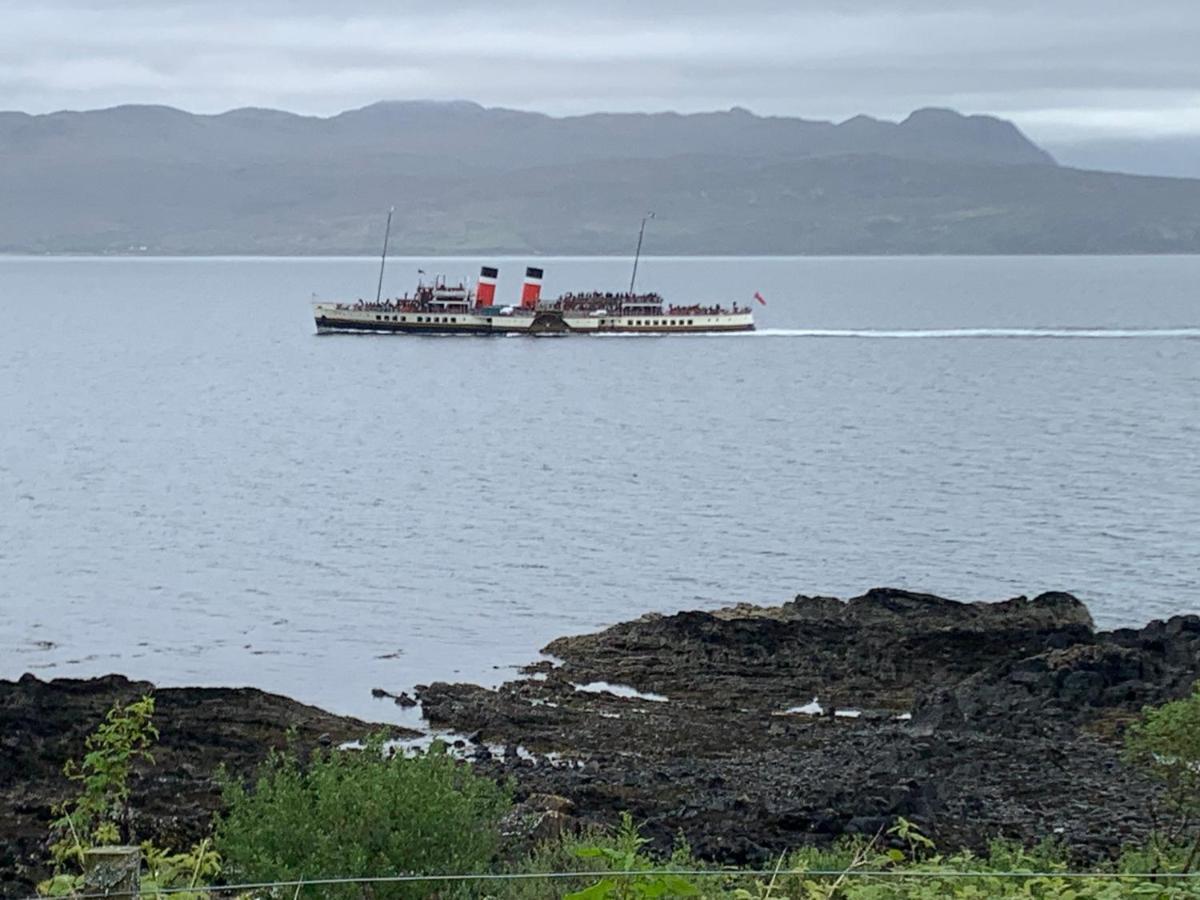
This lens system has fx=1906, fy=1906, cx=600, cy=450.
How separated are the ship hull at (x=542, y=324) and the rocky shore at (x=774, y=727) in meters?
75.0

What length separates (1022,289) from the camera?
184 m

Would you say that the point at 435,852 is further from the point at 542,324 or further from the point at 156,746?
the point at 542,324

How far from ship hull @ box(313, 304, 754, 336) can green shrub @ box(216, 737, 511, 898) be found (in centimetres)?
8943

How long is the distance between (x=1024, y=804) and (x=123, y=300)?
179930 millimetres

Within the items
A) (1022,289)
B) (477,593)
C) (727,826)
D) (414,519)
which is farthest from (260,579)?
(1022,289)

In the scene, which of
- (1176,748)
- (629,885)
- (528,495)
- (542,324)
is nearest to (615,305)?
(542,324)

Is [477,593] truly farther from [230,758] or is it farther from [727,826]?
[727,826]

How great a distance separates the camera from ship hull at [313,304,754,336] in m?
100

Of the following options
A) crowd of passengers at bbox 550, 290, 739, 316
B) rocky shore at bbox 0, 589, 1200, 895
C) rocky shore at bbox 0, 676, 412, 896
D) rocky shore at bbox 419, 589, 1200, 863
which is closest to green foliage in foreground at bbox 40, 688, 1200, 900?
rocky shore at bbox 0, 676, 412, 896

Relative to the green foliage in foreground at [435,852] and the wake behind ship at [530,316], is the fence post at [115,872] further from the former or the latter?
the wake behind ship at [530,316]

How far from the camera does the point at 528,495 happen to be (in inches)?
1751

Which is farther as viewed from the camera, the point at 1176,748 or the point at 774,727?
the point at 774,727

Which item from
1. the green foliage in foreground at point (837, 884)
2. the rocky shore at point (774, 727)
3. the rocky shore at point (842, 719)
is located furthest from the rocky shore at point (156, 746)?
the green foliage in foreground at point (837, 884)

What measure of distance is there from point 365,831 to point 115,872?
3.04m
